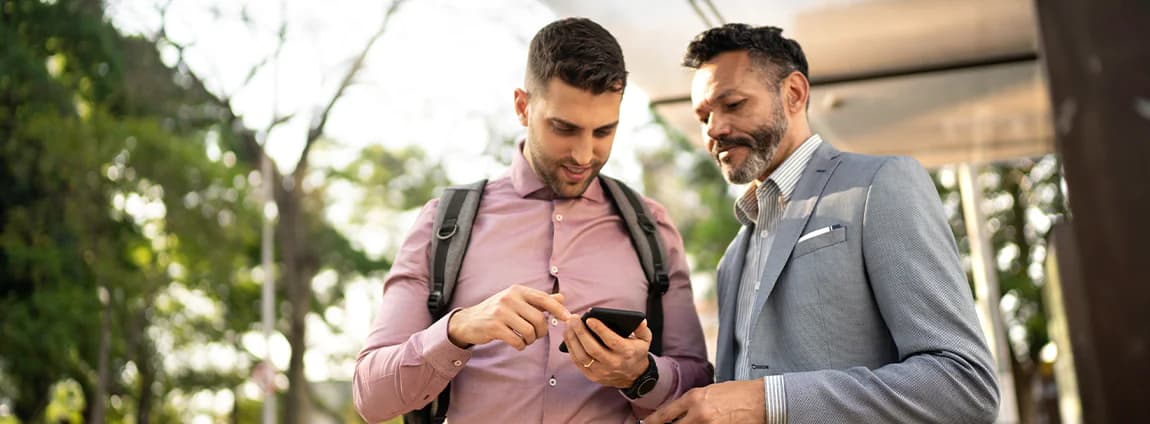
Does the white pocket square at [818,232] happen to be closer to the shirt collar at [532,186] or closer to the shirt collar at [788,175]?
the shirt collar at [788,175]

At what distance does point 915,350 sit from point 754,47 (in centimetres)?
114

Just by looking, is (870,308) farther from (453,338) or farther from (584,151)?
(453,338)

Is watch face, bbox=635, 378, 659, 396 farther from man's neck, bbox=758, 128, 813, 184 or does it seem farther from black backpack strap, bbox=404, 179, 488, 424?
man's neck, bbox=758, 128, 813, 184

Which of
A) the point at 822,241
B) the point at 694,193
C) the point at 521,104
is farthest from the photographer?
the point at 694,193

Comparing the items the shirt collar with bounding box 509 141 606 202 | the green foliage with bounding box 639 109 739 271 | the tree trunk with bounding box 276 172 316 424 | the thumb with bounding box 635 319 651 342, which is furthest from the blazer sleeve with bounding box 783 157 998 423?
the tree trunk with bounding box 276 172 316 424

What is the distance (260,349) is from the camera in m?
27.2

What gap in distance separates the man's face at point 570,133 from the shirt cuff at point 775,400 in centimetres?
90

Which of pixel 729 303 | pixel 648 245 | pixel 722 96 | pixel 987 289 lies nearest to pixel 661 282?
pixel 648 245

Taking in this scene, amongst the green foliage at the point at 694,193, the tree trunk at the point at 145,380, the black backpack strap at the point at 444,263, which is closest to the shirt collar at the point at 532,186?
the black backpack strap at the point at 444,263

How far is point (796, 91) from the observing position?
135 inches

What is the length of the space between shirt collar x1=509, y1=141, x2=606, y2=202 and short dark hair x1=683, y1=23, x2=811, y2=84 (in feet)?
1.62

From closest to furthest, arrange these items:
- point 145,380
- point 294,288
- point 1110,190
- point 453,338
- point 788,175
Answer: point 1110,190, point 453,338, point 788,175, point 145,380, point 294,288

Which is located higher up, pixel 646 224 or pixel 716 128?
pixel 716 128

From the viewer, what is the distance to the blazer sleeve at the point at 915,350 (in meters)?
2.54
